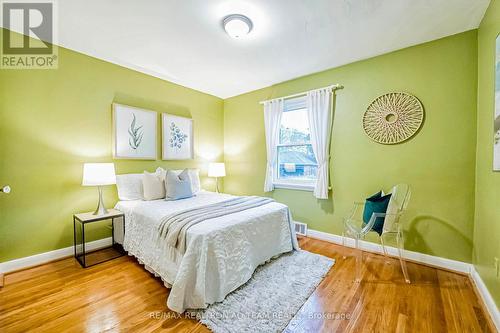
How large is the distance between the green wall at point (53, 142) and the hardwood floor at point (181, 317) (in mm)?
474

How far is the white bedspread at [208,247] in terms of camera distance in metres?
1.64

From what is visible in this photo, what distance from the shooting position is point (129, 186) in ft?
9.33

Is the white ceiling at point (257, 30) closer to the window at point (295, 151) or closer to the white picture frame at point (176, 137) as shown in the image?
the window at point (295, 151)

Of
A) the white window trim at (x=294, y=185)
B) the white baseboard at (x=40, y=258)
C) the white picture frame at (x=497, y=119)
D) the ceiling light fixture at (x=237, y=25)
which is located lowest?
the white baseboard at (x=40, y=258)

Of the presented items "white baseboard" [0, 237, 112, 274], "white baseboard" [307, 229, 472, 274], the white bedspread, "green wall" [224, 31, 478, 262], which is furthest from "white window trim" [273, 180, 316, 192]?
"white baseboard" [0, 237, 112, 274]

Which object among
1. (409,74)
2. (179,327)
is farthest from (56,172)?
(409,74)

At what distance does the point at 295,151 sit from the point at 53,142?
3.23 m

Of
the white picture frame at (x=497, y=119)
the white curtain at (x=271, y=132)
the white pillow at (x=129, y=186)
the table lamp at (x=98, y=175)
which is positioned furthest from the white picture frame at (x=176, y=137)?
the white picture frame at (x=497, y=119)

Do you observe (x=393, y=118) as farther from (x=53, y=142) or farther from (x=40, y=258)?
(x=40, y=258)

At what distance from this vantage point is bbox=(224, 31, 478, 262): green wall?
2.16 m

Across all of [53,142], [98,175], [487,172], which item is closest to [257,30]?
[98,175]

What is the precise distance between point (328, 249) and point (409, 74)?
236cm

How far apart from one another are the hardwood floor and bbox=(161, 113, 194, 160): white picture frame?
1.84 meters

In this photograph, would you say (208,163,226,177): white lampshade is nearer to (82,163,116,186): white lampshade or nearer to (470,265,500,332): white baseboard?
(82,163,116,186): white lampshade
